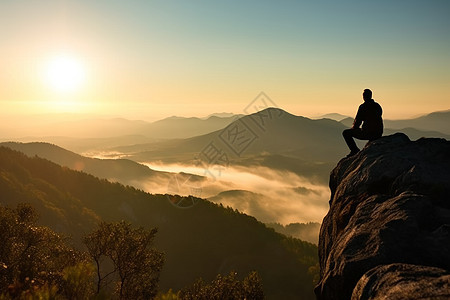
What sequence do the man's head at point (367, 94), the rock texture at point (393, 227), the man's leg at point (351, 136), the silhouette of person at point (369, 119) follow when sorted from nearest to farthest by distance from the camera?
1. the rock texture at point (393, 227)
2. the man's head at point (367, 94)
3. the silhouette of person at point (369, 119)
4. the man's leg at point (351, 136)

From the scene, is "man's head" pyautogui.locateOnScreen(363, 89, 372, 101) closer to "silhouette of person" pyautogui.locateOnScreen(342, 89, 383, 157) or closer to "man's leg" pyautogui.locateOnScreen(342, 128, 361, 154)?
"silhouette of person" pyautogui.locateOnScreen(342, 89, 383, 157)

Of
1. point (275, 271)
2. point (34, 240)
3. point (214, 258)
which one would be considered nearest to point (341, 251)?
point (34, 240)

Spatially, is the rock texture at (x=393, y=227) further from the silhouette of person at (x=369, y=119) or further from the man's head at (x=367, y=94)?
the man's head at (x=367, y=94)

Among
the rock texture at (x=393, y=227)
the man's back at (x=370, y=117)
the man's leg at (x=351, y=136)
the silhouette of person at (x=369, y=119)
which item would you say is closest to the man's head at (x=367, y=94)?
the silhouette of person at (x=369, y=119)

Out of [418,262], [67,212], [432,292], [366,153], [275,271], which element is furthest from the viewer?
[67,212]

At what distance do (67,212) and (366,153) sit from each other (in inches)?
7565

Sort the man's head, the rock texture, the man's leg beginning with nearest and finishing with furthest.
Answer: the rock texture → the man's head → the man's leg

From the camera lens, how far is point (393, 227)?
45.3 feet

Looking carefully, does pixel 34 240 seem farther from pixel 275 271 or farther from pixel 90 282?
pixel 275 271

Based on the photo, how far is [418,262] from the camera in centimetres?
1245

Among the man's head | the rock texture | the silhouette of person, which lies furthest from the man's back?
the rock texture

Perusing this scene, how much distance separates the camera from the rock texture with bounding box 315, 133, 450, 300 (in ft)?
35.7

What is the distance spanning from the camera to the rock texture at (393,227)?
10.9 metres

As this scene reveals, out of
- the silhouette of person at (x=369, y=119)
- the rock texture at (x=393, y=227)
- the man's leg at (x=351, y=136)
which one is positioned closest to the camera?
the rock texture at (x=393, y=227)
